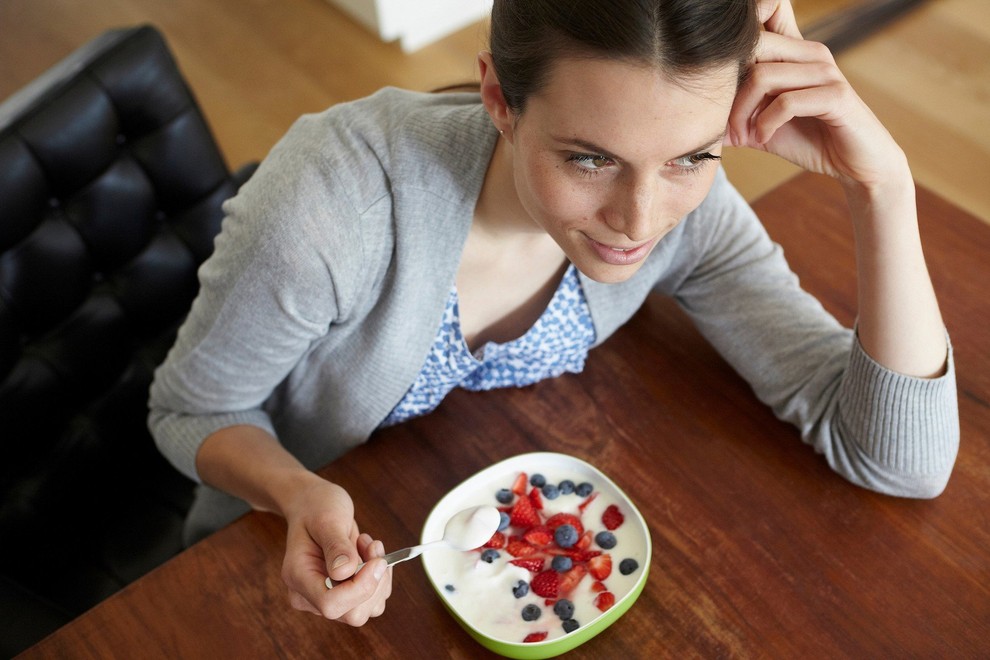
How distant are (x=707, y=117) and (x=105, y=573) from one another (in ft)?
3.71

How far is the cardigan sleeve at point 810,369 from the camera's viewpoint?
1133 millimetres

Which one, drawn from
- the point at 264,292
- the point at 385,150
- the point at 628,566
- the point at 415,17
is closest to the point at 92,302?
the point at 264,292

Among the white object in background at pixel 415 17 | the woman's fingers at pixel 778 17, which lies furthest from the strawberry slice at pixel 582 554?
the white object in background at pixel 415 17

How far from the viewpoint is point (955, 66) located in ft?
9.73

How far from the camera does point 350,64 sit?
10.4 ft

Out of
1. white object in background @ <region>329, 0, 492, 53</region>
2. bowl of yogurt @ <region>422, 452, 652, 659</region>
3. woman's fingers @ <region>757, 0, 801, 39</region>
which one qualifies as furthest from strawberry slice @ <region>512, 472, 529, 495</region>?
white object in background @ <region>329, 0, 492, 53</region>

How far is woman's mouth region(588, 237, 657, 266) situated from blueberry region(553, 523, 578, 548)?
0.30 meters

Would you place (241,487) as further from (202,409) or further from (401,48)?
(401,48)

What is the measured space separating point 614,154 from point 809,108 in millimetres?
289

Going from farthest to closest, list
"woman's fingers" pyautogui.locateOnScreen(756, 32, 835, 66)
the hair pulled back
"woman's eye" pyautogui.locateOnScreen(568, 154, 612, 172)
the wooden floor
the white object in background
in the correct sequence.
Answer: the white object in background
the wooden floor
"woman's fingers" pyautogui.locateOnScreen(756, 32, 835, 66)
"woman's eye" pyautogui.locateOnScreen(568, 154, 612, 172)
the hair pulled back

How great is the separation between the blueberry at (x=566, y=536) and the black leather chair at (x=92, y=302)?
2.31 feet

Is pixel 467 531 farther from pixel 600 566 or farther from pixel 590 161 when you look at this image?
pixel 590 161

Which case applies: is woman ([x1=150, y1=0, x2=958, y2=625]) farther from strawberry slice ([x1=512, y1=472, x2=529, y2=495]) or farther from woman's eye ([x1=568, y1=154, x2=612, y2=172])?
strawberry slice ([x1=512, y1=472, x2=529, y2=495])

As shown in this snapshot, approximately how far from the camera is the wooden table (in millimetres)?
995
